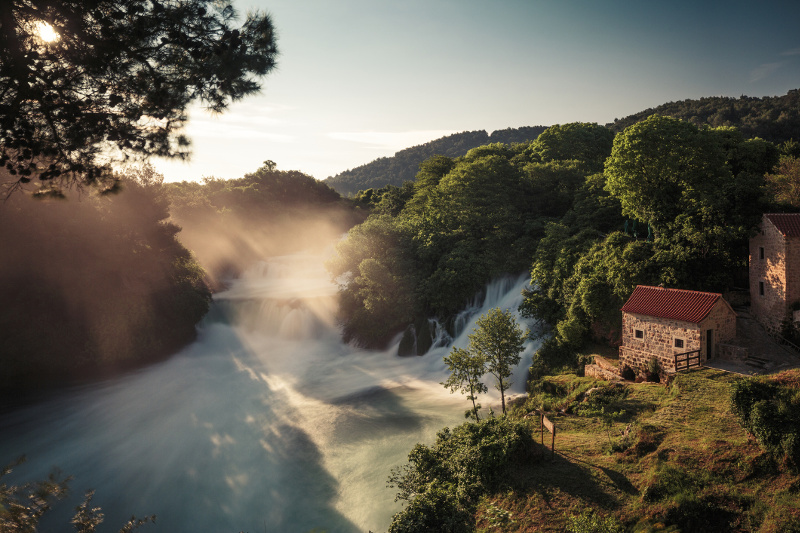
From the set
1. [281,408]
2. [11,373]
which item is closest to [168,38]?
[281,408]

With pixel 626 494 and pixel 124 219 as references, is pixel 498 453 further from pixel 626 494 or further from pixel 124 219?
pixel 124 219

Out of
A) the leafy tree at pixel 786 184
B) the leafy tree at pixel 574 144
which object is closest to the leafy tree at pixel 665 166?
the leafy tree at pixel 786 184

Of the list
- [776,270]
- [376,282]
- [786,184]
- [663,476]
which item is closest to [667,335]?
[776,270]

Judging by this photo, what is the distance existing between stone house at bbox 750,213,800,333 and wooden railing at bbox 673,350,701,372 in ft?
12.8

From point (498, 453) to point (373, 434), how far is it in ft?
29.2

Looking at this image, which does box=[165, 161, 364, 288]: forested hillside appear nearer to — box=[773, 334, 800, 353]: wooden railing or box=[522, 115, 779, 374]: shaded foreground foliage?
box=[522, 115, 779, 374]: shaded foreground foliage

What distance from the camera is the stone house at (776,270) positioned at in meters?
17.7

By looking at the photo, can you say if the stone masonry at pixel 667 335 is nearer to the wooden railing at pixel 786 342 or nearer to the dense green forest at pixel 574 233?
the wooden railing at pixel 786 342

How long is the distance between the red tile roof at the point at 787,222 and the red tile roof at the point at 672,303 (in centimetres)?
365

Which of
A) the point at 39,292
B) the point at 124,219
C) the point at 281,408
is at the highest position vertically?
the point at 124,219

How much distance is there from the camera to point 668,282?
843 inches

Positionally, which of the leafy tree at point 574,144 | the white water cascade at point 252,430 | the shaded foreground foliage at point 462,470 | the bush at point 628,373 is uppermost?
the leafy tree at point 574,144

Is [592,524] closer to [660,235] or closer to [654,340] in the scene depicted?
[654,340]

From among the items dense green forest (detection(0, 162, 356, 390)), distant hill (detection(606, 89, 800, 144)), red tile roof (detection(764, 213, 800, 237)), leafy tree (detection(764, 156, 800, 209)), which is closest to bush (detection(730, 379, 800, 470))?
red tile roof (detection(764, 213, 800, 237))
